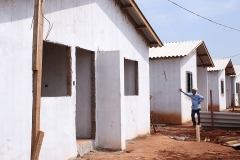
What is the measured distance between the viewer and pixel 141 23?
1120cm

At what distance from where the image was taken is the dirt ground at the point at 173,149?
800 cm

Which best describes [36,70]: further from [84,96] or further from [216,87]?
[216,87]

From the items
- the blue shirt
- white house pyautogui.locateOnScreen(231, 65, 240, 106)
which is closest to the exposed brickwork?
the blue shirt

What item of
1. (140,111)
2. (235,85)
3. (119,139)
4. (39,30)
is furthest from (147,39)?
(235,85)

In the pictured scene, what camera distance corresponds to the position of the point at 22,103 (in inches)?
231

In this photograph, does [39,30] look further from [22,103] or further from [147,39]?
[147,39]

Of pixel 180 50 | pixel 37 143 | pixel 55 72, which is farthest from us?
pixel 180 50

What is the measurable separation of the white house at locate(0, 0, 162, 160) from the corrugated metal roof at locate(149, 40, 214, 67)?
3.90 m

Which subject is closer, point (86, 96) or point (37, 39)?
point (37, 39)

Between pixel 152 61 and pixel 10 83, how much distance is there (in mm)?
11582

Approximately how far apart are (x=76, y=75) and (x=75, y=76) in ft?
4.45

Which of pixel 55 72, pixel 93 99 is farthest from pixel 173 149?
pixel 55 72

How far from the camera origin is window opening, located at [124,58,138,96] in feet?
37.8

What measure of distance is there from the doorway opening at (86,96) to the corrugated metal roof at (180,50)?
7.64 meters
